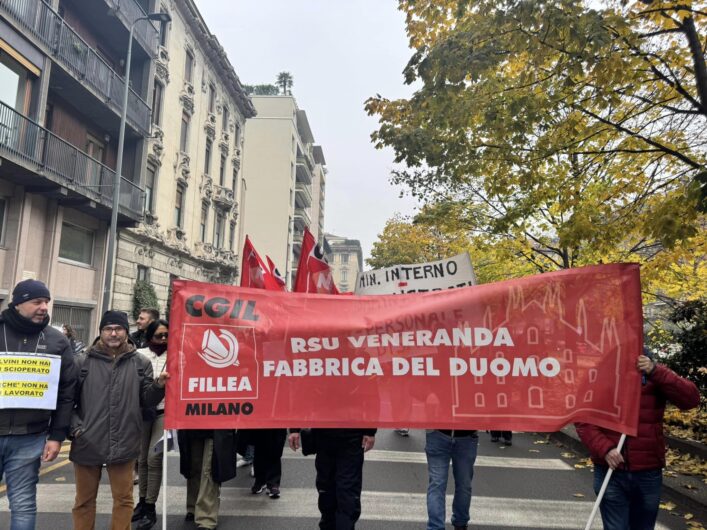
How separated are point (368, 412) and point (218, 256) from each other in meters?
27.7

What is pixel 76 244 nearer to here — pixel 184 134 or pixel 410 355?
pixel 184 134

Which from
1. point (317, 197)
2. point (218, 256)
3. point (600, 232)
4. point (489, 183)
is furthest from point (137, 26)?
point (317, 197)

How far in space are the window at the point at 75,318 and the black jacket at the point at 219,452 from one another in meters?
13.2

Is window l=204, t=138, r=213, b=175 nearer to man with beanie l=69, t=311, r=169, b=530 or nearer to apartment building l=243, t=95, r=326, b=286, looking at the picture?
apartment building l=243, t=95, r=326, b=286

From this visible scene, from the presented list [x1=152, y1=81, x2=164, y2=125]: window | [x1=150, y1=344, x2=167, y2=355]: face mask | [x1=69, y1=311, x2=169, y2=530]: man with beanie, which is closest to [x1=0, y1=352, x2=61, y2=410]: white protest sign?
[x1=69, y1=311, x2=169, y2=530]: man with beanie

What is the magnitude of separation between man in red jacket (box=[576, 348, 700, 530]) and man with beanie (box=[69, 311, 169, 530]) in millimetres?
3106

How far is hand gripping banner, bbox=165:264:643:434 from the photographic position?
11.8 ft

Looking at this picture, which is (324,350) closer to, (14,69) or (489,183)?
(489,183)

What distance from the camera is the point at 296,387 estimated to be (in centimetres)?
395

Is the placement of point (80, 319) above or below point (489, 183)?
below

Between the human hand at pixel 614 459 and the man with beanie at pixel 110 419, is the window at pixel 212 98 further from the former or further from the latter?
the human hand at pixel 614 459

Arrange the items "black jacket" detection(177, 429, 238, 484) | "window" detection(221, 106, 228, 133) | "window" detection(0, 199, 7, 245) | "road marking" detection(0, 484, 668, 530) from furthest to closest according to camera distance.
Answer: "window" detection(221, 106, 228, 133)
"window" detection(0, 199, 7, 245)
"road marking" detection(0, 484, 668, 530)
"black jacket" detection(177, 429, 238, 484)

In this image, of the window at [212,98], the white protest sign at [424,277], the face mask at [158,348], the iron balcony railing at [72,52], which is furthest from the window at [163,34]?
the face mask at [158,348]

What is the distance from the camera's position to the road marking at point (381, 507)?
199 inches
